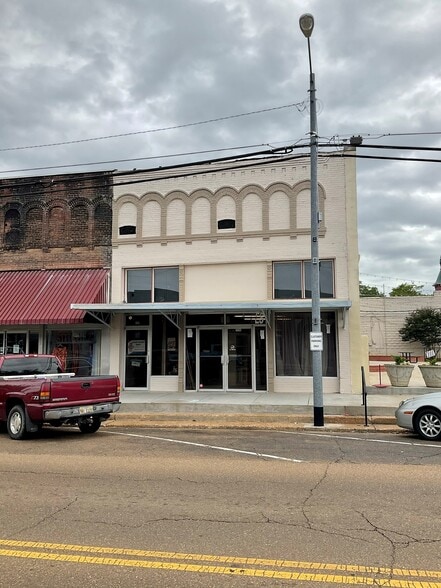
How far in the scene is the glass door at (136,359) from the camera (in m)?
18.3

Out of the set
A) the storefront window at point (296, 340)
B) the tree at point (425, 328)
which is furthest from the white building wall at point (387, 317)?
the storefront window at point (296, 340)

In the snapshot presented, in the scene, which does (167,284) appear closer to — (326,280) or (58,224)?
(58,224)

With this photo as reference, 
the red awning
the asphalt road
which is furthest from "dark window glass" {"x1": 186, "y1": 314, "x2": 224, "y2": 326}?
the asphalt road

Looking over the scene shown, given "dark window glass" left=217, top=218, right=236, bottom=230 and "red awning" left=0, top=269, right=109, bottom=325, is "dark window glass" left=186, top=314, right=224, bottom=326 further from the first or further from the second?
"red awning" left=0, top=269, right=109, bottom=325

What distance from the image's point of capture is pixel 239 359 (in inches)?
693

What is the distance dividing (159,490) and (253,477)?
1.38 m

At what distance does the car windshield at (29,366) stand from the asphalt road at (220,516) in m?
2.48

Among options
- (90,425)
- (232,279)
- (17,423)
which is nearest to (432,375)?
(232,279)

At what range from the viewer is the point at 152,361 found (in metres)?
18.2

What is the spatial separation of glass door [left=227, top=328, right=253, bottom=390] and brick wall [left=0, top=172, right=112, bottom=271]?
5313mm

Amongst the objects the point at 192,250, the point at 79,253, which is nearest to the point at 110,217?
the point at 79,253

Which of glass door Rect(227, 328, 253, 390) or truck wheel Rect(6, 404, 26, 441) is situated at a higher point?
glass door Rect(227, 328, 253, 390)

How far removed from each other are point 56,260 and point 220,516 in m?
15.4

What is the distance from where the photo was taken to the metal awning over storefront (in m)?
15.8
